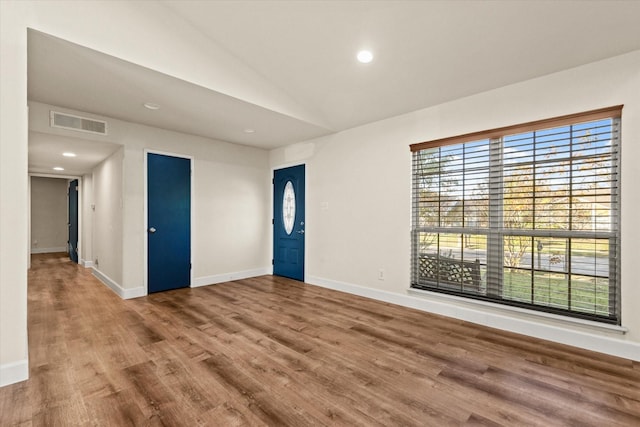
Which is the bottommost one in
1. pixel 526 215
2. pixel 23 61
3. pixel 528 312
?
pixel 528 312

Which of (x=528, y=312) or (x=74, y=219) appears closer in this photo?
(x=528, y=312)

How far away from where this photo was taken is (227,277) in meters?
5.50

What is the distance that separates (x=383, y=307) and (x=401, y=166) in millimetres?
1936

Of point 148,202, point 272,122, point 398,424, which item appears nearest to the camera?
point 398,424

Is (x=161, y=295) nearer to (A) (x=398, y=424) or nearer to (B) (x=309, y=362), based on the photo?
(B) (x=309, y=362)

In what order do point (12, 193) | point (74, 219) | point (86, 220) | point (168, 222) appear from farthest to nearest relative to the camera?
point (74, 219) < point (86, 220) < point (168, 222) < point (12, 193)

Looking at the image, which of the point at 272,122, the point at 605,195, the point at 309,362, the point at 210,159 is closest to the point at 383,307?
the point at 309,362

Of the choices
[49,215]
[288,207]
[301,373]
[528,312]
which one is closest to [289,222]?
[288,207]

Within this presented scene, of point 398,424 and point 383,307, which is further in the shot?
point 383,307

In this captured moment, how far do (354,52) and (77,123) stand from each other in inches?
144

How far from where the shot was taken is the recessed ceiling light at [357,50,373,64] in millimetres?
3059

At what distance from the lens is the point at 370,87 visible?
11.8 feet

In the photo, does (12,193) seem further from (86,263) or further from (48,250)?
(48,250)

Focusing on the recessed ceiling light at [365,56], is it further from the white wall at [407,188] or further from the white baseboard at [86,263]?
the white baseboard at [86,263]
